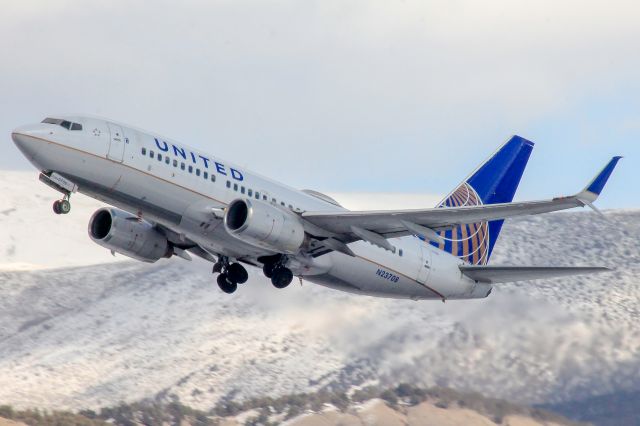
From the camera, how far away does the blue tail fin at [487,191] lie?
5291cm

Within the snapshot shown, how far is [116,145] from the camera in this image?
40375 mm

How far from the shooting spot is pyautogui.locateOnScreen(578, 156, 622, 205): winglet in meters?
37.0

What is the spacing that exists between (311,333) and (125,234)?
26067 mm

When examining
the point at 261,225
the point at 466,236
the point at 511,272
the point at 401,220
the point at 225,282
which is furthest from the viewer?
the point at 466,236

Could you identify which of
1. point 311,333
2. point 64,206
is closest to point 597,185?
point 64,206

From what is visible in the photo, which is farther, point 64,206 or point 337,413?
point 337,413

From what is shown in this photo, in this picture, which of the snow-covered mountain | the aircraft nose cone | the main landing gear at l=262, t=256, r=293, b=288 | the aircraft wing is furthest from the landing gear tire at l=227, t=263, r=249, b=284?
the snow-covered mountain

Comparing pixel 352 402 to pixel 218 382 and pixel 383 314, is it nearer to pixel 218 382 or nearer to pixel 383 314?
pixel 383 314

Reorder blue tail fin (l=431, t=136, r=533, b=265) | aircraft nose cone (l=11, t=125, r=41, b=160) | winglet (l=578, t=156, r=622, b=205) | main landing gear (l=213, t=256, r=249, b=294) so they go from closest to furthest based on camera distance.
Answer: winglet (l=578, t=156, r=622, b=205)
aircraft nose cone (l=11, t=125, r=41, b=160)
main landing gear (l=213, t=256, r=249, b=294)
blue tail fin (l=431, t=136, r=533, b=265)

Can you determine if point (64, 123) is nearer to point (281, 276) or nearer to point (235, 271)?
point (281, 276)

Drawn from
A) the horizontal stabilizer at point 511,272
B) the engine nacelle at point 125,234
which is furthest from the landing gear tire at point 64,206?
the horizontal stabilizer at point 511,272

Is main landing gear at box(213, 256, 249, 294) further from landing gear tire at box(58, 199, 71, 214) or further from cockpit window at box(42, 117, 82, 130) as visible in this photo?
cockpit window at box(42, 117, 82, 130)

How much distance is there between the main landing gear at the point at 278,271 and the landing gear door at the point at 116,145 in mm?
7096

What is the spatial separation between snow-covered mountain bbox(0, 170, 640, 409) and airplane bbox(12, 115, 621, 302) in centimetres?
1485
